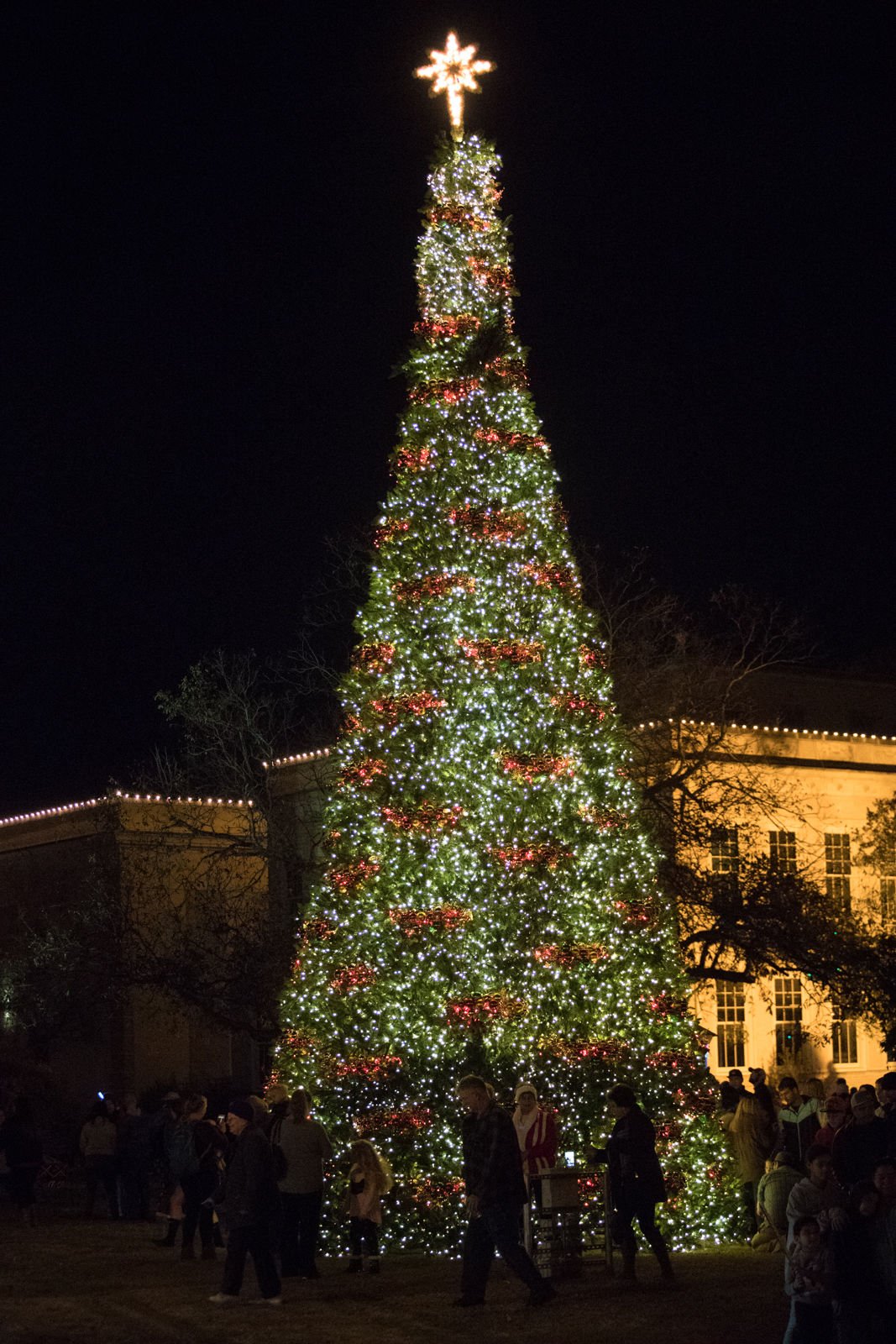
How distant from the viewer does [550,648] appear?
16219 millimetres

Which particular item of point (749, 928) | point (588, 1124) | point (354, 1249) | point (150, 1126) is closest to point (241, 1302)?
point (354, 1249)

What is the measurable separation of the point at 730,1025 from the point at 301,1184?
18154 millimetres

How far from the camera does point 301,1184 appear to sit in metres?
14.1

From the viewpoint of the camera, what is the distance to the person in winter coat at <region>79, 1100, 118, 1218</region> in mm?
21797

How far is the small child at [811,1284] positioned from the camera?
8.36 metres

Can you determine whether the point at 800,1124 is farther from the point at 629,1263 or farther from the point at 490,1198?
the point at 490,1198

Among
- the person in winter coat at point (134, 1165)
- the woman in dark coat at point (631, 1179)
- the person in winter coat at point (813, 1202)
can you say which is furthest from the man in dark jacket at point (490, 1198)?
the person in winter coat at point (134, 1165)

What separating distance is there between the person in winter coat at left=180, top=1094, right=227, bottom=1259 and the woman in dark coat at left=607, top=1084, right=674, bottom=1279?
440 cm

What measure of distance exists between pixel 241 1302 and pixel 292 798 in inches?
732

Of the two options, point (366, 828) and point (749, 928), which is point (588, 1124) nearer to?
point (366, 828)

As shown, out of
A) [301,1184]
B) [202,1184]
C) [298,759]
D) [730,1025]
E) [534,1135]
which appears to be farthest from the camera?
[730,1025]

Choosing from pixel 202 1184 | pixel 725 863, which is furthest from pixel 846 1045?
pixel 202 1184

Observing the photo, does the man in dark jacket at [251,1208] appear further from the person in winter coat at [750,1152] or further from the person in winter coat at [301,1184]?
the person in winter coat at [750,1152]

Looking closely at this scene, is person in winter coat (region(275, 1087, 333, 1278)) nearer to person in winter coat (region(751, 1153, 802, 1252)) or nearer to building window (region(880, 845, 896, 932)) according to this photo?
person in winter coat (region(751, 1153, 802, 1252))
